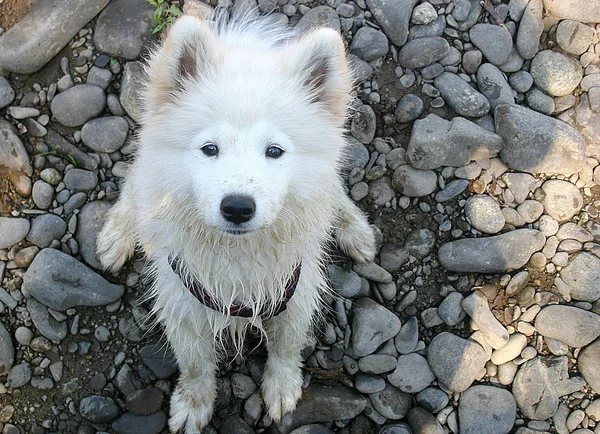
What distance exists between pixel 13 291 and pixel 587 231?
4.09m

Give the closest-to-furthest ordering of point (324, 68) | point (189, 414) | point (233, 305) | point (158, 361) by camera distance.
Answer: point (324, 68)
point (233, 305)
point (189, 414)
point (158, 361)

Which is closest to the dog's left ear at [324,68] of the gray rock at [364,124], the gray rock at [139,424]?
the gray rock at [364,124]

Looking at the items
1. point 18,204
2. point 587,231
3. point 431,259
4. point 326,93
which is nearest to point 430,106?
point 431,259

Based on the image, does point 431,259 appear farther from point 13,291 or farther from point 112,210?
point 13,291

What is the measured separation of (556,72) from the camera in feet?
14.1

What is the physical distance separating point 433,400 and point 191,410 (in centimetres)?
161

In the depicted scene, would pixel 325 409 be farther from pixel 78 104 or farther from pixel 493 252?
pixel 78 104

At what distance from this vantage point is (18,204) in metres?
4.07

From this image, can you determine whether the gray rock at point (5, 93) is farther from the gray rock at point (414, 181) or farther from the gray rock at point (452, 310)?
the gray rock at point (452, 310)

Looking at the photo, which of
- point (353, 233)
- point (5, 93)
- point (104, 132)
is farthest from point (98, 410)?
point (5, 93)

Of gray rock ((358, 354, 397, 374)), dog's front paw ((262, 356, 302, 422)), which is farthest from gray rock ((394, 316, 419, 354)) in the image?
dog's front paw ((262, 356, 302, 422))

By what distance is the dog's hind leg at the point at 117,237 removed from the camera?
3.86 meters

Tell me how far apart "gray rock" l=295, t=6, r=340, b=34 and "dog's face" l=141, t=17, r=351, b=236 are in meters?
1.67

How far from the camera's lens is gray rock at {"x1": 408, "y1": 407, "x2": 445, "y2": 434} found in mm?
3697
